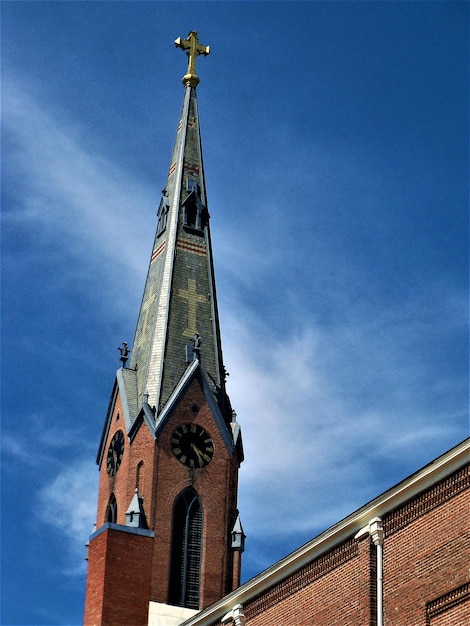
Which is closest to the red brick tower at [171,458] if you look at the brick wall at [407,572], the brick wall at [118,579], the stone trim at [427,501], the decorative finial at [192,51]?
the brick wall at [118,579]

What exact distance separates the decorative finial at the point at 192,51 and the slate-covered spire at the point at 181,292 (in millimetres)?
946

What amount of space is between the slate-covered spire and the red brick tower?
5cm

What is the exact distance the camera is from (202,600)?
50.9 meters

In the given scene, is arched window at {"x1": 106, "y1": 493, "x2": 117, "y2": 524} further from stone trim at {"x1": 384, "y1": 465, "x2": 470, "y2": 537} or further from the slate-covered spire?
stone trim at {"x1": 384, "y1": 465, "x2": 470, "y2": 537}

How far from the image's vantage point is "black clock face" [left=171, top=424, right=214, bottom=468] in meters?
54.3

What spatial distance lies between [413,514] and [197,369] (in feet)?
95.8

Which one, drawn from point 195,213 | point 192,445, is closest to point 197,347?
point 192,445

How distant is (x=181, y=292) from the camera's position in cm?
5959

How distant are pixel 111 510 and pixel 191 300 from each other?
9994 mm

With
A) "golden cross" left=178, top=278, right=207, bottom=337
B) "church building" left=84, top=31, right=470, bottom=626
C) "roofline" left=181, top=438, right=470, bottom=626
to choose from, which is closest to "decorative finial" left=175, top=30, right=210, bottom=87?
"church building" left=84, top=31, right=470, bottom=626

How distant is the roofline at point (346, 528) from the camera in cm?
2694

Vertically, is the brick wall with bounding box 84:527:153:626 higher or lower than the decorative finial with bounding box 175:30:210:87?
lower

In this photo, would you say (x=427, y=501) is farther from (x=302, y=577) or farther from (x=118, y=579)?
(x=118, y=579)

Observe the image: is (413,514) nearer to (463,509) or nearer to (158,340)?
(463,509)
